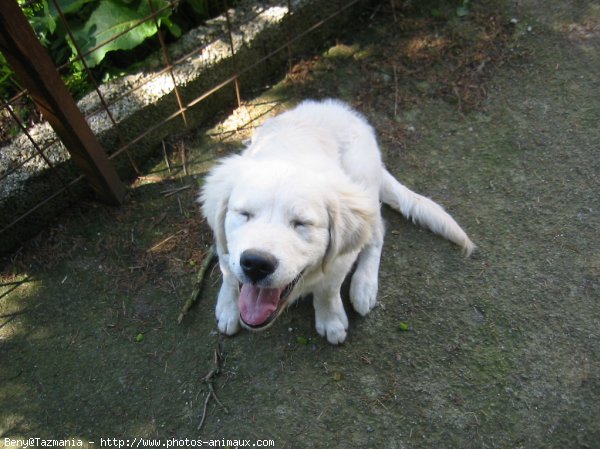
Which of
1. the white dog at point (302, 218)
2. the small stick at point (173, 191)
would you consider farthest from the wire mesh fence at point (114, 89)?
the white dog at point (302, 218)

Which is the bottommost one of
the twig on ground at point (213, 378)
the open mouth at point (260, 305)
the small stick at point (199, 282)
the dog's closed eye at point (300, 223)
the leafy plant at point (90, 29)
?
the twig on ground at point (213, 378)

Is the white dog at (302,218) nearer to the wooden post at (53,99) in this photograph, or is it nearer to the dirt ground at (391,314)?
the dirt ground at (391,314)

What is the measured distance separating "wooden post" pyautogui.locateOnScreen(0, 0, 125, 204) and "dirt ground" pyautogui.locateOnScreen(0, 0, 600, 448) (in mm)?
284

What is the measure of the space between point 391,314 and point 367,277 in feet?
0.82

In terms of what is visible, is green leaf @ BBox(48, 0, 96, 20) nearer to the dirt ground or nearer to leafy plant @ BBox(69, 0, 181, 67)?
leafy plant @ BBox(69, 0, 181, 67)

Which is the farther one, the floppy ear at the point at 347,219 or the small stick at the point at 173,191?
the small stick at the point at 173,191

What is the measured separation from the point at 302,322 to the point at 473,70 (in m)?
2.46

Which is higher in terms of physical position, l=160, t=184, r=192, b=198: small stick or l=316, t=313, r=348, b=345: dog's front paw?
l=160, t=184, r=192, b=198: small stick

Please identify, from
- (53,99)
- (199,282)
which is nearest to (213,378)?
(199,282)

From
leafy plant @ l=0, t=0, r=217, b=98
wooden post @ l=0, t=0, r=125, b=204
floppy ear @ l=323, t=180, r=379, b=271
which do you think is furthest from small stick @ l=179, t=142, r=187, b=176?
floppy ear @ l=323, t=180, r=379, b=271

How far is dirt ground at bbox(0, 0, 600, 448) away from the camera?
2.27 m

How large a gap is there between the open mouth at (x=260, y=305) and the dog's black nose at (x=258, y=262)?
0.92ft

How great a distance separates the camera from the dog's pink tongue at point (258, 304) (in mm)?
1997

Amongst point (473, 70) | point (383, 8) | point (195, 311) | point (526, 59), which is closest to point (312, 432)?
point (195, 311)
